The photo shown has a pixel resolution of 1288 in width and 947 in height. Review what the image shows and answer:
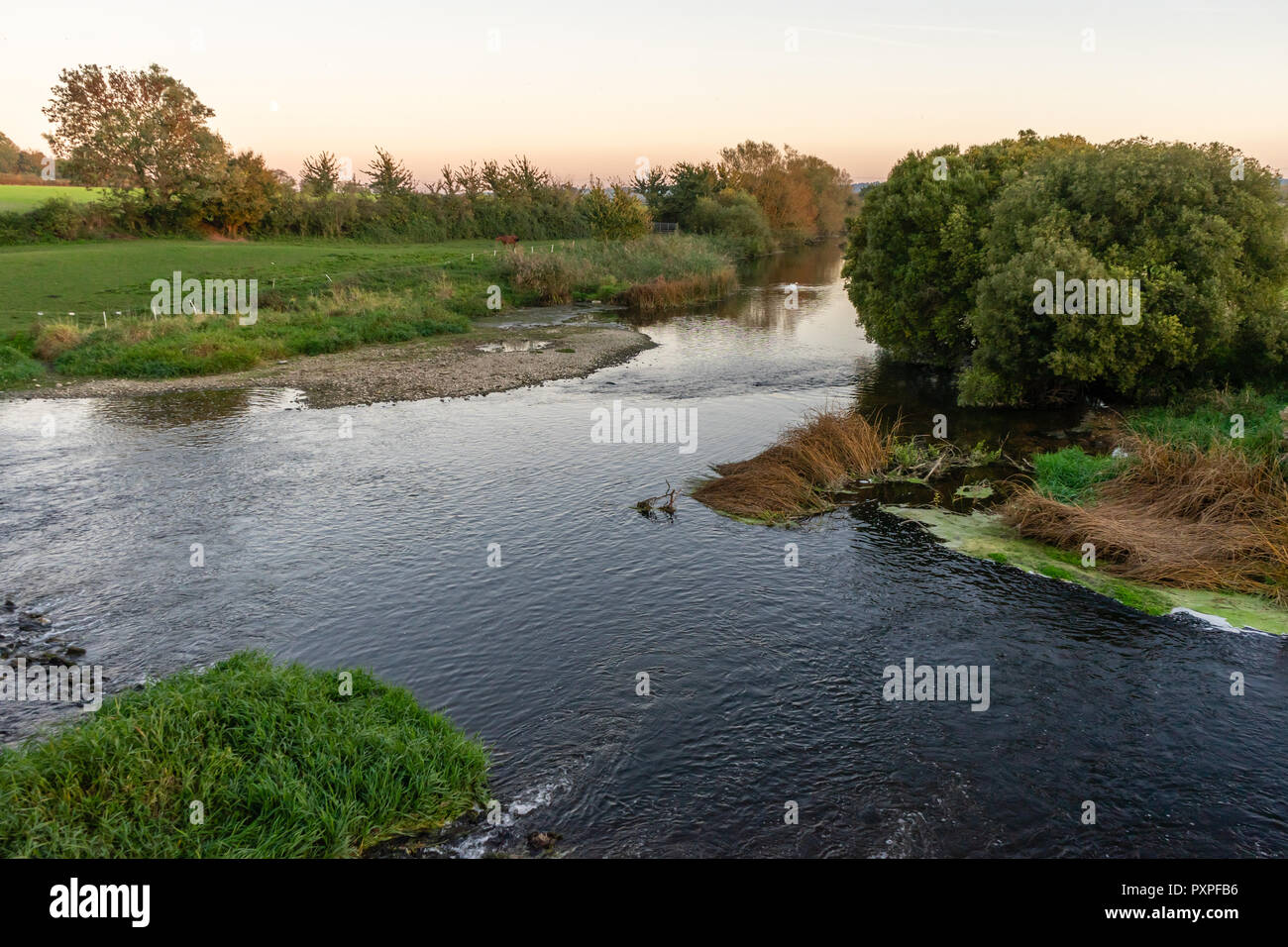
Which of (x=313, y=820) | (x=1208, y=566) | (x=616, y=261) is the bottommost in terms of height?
(x=313, y=820)

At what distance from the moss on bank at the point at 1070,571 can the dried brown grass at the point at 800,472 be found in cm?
196

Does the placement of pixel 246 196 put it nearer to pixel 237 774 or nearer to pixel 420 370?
pixel 420 370

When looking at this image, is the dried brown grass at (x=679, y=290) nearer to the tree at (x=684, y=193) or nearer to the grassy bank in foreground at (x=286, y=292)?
the grassy bank in foreground at (x=286, y=292)

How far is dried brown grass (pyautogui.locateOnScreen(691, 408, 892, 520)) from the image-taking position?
20.8m

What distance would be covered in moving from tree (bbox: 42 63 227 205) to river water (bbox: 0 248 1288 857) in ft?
202

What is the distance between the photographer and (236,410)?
3056 cm

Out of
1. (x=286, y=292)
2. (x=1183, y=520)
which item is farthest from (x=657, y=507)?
(x=286, y=292)

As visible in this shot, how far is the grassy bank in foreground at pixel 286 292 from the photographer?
36.5m

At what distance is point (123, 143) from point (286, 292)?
41.3m

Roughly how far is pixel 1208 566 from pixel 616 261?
190ft

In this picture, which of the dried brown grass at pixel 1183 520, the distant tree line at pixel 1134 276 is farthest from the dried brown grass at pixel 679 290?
the dried brown grass at pixel 1183 520
